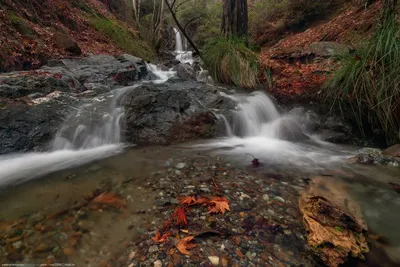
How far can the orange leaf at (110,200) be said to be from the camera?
7.25 feet

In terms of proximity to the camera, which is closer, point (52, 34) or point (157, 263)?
point (157, 263)

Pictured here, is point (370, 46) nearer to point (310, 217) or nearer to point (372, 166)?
point (372, 166)

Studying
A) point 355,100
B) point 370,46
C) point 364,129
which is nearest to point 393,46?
point 370,46

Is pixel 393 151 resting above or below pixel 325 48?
below

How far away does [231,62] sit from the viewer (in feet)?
21.1

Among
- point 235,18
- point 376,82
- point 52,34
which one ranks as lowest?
point 376,82

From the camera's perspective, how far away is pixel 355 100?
12.7 ft

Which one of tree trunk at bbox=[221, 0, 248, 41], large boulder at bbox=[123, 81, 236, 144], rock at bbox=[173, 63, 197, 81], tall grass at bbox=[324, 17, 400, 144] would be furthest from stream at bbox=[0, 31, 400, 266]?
tree trunk at bbox=[221, 0, 248, 41]

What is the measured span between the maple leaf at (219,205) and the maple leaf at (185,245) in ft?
1.23

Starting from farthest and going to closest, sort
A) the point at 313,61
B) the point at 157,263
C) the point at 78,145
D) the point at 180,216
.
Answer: the point at 313,61 < the point at 78,145 < the point at 180,216 < the point at 157,263

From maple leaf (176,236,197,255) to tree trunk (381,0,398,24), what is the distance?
166 inches

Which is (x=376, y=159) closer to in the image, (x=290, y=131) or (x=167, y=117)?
(x=290, y=131)

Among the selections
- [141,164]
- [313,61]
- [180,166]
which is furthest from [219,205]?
[313,61]

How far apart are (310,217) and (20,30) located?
319 inches
